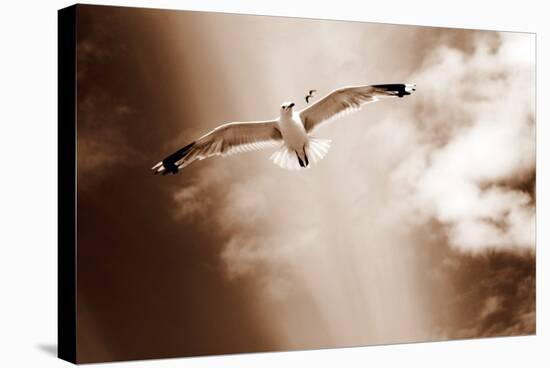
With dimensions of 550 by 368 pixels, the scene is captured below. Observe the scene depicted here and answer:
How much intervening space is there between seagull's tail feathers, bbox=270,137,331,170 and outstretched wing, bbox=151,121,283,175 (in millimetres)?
74

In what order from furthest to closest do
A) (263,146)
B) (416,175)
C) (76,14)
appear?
(416,175)
(263,146)
(76,14)

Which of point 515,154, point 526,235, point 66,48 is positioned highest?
point 66,48

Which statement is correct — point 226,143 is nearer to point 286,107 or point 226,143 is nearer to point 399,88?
point 286,107

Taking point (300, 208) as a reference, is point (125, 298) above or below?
below

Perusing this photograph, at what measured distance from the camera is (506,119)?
23.1ft

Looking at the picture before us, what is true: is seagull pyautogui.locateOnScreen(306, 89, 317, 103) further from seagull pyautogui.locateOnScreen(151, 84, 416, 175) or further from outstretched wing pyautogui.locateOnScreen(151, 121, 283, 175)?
outstretched wing pyautogui.locateOnScreen(151, 121, 283, 175)

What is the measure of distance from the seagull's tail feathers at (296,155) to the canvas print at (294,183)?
1cm

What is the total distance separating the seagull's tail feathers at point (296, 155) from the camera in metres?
6.40

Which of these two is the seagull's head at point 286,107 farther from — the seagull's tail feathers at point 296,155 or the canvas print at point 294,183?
the seagull's tail feathers at point 296,155

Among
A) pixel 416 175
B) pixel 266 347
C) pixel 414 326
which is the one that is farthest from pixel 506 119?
pixel 266 347

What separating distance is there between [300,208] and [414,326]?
108 centimetres

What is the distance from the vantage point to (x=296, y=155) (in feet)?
21.1

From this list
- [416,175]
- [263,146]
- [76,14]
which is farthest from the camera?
[416,175]

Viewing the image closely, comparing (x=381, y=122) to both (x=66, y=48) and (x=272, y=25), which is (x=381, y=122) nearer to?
(x=272, y=25)
